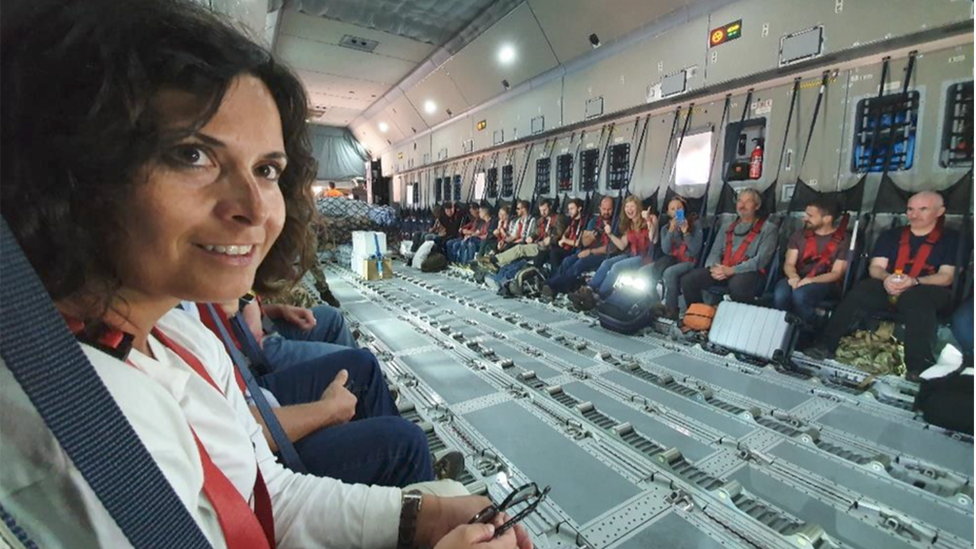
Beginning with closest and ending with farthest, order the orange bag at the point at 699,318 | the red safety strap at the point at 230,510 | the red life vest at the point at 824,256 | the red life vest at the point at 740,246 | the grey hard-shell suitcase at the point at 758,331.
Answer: the red safety strap at the point at 230,510, the red life vest at the point at 824,256, the grey hard-shell suitcase at the point at 758,331, the orange bag at the point at 699,318, the red life vest at the point at 740,246

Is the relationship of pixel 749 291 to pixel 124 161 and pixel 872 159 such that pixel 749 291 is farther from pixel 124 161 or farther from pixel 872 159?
pixel 124 161

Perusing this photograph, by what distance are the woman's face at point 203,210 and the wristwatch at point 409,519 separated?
664 mm

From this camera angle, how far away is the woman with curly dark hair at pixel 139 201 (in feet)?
2.05

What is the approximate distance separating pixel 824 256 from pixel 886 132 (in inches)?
27.2

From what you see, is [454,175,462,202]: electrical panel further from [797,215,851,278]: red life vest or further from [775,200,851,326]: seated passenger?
[797,215,851,278]: red life vest

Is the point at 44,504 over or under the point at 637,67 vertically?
under

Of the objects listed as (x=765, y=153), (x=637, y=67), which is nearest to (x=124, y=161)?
(x=765, y=153)

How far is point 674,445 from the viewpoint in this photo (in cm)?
241

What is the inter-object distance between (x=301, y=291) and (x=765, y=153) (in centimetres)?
535

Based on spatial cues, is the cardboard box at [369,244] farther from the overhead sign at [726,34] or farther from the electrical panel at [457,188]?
the overhead sign at [726,34]

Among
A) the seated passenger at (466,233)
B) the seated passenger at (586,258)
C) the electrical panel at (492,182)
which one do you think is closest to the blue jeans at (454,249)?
the seated passenger at (466,233)

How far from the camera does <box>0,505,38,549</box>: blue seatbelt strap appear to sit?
0.50 meters

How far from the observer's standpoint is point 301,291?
4.19 m

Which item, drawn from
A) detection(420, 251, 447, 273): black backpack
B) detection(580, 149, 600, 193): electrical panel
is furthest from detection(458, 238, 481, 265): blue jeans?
detection(580, 149, 600, 193): electrical panel
